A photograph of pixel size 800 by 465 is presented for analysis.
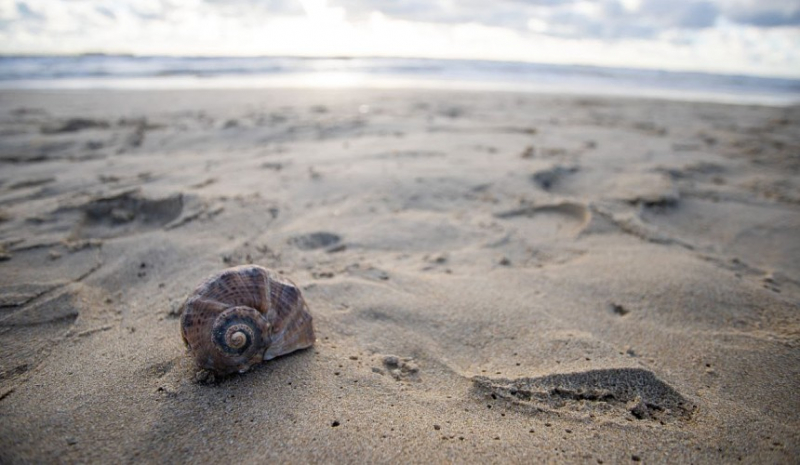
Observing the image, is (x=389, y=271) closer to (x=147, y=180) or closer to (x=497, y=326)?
(x=497, y=326)

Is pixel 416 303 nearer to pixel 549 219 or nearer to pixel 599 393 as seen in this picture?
pixel 599 393

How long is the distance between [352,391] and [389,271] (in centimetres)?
83

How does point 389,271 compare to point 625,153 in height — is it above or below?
below

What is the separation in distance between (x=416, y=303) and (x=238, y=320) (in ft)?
2.61

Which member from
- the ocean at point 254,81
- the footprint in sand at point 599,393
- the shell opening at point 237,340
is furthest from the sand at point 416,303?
the ocean at point 254,81

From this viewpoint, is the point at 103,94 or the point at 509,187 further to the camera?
the point at 103,94

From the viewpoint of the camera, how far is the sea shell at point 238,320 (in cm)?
134

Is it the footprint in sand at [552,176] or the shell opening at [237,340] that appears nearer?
the shell opening at [237,340]

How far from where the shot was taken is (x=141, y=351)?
5.03 ft

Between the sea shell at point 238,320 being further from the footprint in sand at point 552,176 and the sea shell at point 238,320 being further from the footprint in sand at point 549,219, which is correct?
the footprint in sand at point 552,176

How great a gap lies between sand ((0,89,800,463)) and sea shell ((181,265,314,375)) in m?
0.08

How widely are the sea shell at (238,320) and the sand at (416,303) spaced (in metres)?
0.08

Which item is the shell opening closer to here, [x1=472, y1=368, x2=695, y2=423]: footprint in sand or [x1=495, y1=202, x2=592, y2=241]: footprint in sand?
[x1=472, y1=368, x2=695, y2=423]: footprint in sand

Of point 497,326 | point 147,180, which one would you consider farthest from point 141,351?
point 147,180
